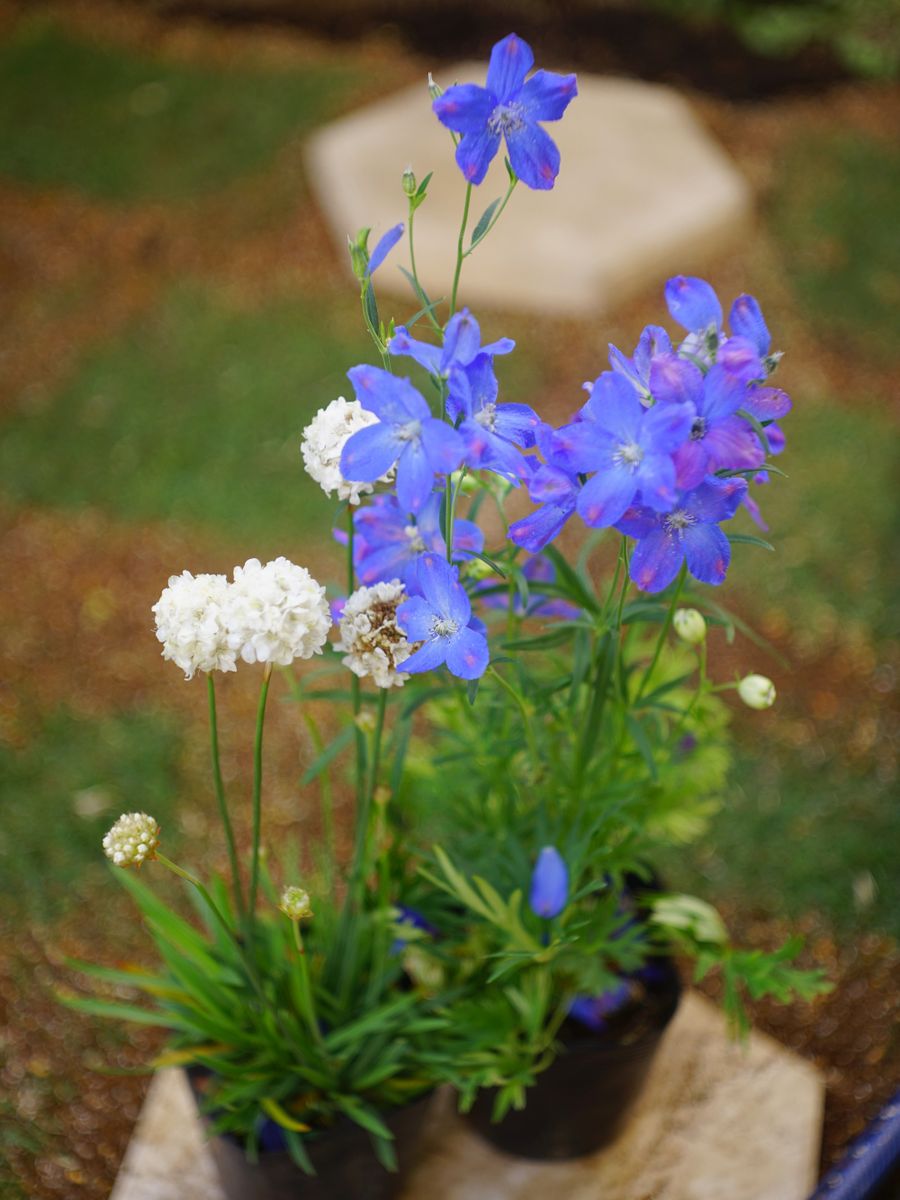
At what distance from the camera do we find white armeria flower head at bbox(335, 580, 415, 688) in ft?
3.03

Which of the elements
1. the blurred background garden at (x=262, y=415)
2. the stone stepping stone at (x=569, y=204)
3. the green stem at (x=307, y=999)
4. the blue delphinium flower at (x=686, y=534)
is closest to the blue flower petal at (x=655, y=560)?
the blue delphinium flower at (x=686, y=534)

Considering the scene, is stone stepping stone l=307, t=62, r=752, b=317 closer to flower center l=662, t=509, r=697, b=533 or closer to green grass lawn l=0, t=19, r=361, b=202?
green grass lawn l=0, t=19, r=361, b=202

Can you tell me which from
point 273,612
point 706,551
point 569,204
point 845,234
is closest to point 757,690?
point 706,551

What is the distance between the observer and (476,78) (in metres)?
3.58

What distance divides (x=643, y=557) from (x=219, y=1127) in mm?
802

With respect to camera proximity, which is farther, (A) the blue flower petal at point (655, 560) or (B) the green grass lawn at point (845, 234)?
(B) the green grass lawn at point (845, 234)

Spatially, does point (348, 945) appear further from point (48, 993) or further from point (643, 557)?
point (48, 993)

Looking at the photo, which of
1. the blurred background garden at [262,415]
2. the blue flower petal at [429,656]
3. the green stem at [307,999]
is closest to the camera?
the blue flower petal at [429,656]

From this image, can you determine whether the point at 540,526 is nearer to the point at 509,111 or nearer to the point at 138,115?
the point at 509,111

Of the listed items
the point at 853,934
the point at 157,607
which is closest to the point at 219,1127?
the point at 157,607

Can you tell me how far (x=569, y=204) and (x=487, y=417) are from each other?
8.35ft

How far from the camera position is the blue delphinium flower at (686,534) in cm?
85

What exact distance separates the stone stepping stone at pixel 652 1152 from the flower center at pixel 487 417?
1045 millimetres

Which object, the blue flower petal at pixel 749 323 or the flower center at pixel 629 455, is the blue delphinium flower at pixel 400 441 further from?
the blue flower petal at pixel 749 323
